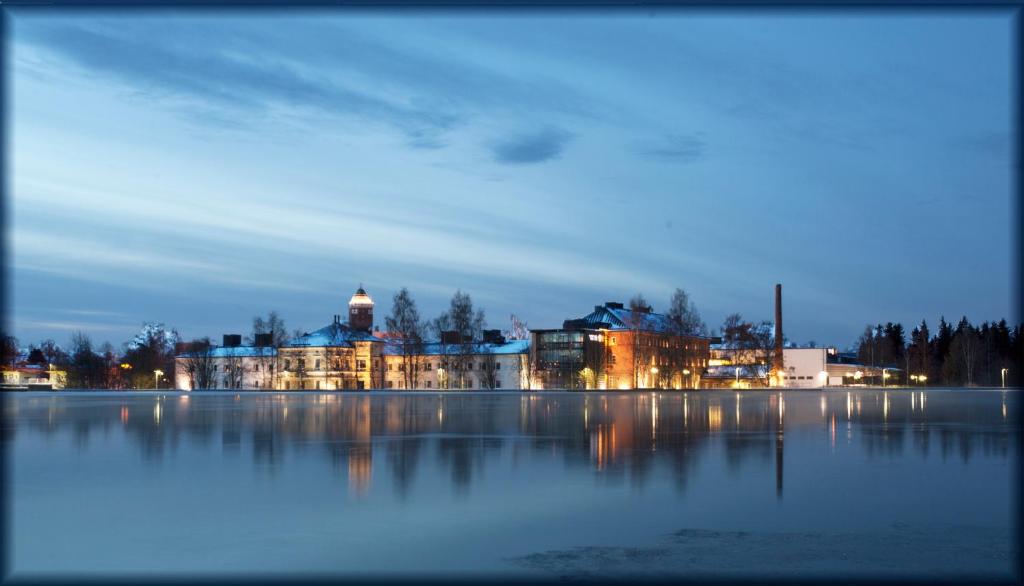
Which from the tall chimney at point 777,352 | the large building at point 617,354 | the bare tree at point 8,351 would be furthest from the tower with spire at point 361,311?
the tall chimney at point 777,352

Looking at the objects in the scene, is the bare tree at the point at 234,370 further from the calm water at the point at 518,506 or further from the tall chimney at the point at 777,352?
the calm water at the point at 518,506

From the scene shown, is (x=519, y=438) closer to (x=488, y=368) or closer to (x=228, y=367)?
(x=488, y=368)

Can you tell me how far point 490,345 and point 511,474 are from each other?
125035 mm

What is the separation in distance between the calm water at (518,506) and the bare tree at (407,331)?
97148 millimetres

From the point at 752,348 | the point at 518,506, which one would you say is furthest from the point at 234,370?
the point at 518,506

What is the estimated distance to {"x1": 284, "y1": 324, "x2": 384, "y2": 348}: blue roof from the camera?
475ft

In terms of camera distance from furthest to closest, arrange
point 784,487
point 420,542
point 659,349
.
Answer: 1. point 659,349
2. point 784,487
3. point 420,542

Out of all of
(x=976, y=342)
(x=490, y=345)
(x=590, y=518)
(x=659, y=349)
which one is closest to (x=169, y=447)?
(x=590, y=518)

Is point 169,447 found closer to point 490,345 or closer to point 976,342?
point 490,345

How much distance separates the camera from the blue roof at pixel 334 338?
144875mm

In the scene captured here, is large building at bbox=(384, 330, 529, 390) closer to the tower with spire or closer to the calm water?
the tower with spire

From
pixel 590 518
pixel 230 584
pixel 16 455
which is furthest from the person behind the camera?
pixel 16 455

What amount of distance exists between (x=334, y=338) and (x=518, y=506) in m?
134

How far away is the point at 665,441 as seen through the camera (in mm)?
26125
